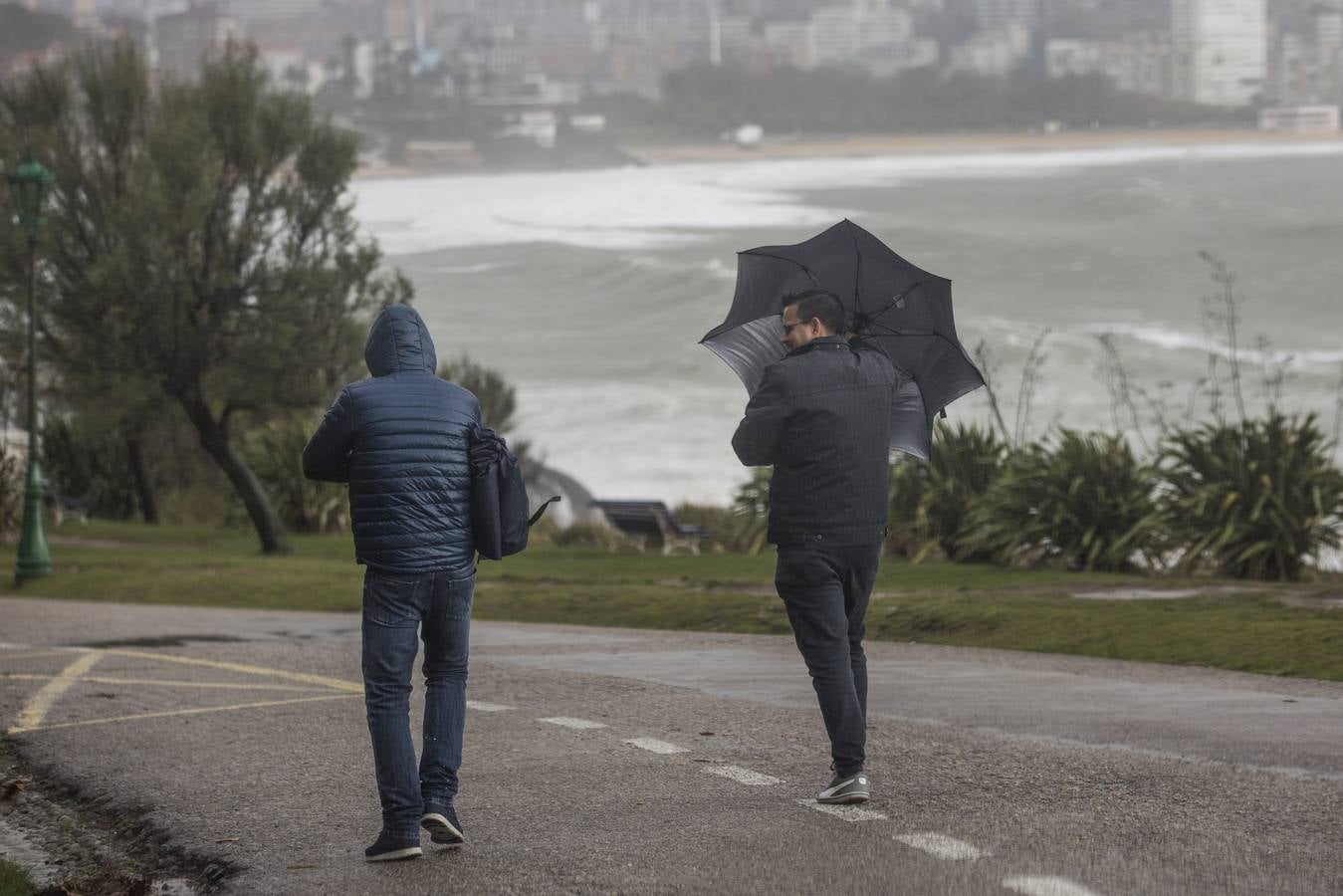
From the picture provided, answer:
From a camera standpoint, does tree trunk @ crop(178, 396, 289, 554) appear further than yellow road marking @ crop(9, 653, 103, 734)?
Yes

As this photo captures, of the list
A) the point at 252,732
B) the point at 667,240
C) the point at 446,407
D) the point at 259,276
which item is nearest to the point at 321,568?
the point at 259,276

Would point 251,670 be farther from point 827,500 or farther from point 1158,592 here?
point 1158,592

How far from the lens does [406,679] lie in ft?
19.7

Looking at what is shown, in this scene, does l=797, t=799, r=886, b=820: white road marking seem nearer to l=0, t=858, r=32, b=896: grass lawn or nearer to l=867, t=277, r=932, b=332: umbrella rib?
l=867, t=277, r=932, b=332: umbrella rib

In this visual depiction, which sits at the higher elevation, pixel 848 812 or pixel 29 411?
pixel 848 812

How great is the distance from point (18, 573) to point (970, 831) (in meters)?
15.8

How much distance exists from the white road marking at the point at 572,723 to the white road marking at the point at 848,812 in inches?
88.6

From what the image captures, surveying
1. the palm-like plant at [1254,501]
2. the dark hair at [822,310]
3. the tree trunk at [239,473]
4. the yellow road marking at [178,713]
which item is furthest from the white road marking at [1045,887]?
the tree trunk at [239,473]

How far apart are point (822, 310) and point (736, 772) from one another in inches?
73.9

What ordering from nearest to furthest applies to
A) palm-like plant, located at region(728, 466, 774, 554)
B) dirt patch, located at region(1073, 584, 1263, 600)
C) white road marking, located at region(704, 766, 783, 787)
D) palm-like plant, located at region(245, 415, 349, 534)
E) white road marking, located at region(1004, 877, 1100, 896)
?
white road marking, located at region(1004, 877, 1100, 896) < white road marking, located at region(704, 766, 783, 787) < dirt patch, located at region(1073, 584, 1263, 600) < palm-like plant, located at region(728, 466, 774, 554) < palm-like plant, located at region(245, 415, 349, 534)

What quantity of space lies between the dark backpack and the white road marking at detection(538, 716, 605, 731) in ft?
9.21

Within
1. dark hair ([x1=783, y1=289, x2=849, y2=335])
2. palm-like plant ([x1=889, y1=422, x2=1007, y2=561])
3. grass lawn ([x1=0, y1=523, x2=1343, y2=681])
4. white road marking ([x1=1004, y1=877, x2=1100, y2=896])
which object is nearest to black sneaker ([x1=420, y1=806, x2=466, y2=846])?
white road marking ([x1=1004, y1=877, x2=1100, y2=896])

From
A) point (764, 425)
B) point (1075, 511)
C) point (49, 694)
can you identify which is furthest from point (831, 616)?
point (1075, 511)

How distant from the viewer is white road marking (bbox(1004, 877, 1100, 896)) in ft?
17.6
